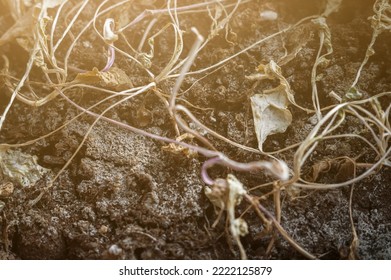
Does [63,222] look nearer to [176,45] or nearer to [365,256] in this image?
[176,45]

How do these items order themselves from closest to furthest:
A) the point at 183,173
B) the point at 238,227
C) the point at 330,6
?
the point at 238,227 → the point at 183,173 → the point at 330,6

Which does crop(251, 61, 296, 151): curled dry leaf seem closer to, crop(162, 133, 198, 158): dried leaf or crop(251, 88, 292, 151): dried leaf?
crop(251, 88, 292, 151): dried leaf

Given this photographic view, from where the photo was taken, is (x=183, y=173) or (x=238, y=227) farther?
(x=183, y=173)

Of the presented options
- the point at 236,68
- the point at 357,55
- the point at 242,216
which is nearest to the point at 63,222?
the point at 242,216

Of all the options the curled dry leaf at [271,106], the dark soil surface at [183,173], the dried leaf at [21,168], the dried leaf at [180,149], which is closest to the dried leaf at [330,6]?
the dark soil surface at [183,173]

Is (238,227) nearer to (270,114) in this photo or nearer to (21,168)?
(270,114)

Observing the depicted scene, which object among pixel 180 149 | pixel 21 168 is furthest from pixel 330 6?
pixel 21 168
